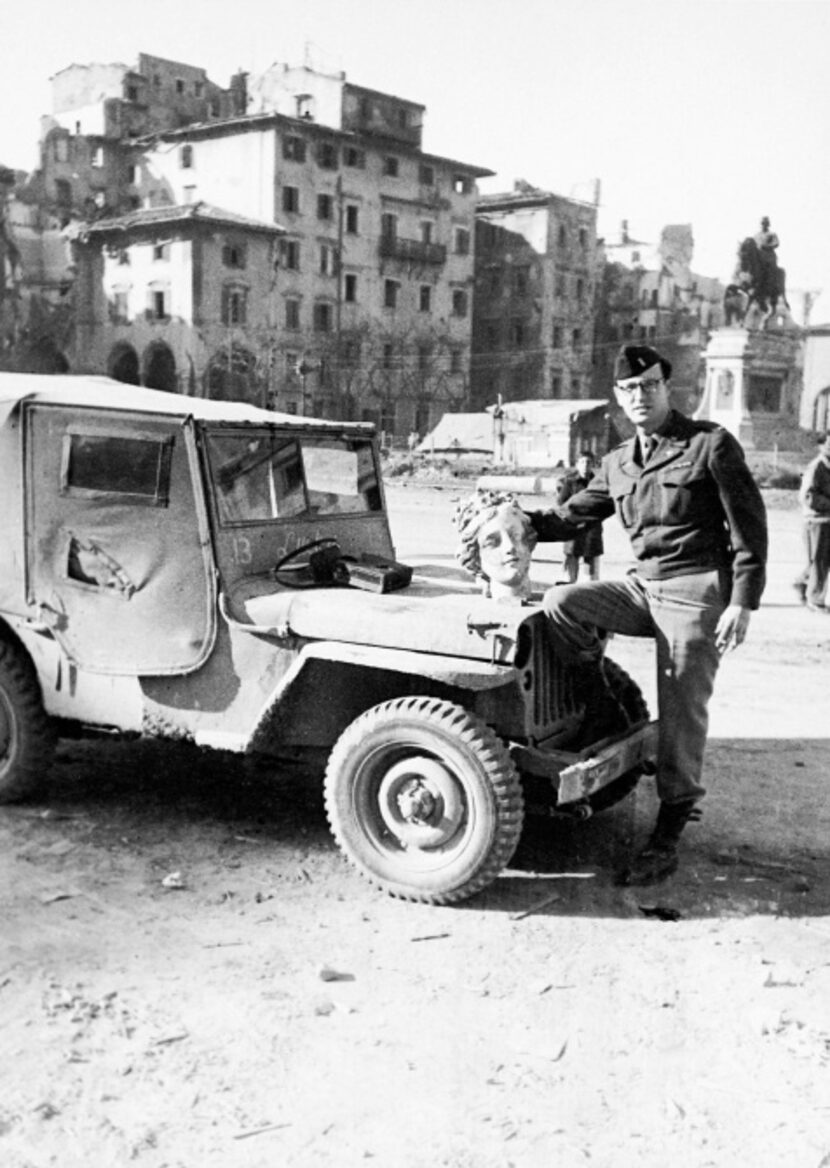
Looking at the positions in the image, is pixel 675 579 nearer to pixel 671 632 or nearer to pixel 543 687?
pixel 671 632

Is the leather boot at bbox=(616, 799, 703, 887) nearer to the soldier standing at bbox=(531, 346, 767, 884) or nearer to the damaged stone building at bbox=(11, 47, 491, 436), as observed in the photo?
the soldier standing at bbox=(531, 346, 767, 884)

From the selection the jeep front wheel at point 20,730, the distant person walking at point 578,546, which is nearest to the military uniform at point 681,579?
the jeep front wheel at point 20,730

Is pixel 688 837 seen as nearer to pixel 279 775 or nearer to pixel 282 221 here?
pixel 279 775

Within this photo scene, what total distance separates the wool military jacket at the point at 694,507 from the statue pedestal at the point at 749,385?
29.3 m

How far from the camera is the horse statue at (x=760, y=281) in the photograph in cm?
3619

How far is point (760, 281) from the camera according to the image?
36219 mm

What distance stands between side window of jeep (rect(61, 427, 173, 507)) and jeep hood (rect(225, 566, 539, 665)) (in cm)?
60

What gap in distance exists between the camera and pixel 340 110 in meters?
55.2

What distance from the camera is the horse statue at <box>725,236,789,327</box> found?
36.2m

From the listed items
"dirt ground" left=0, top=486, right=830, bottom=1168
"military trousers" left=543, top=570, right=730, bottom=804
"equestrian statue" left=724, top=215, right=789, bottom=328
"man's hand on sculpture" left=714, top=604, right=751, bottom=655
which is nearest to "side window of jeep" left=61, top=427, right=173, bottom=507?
"dirt ground" left=0, top=486, right=830, bottom=1168

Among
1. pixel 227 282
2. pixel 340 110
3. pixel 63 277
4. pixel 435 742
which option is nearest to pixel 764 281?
pixel 227 282

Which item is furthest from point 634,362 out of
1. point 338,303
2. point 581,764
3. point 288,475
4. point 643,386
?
point 338,303

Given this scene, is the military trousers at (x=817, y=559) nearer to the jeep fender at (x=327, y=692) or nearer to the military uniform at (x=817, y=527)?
the military uniform at (x=817, y=527)

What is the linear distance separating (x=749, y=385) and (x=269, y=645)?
1221 inches
